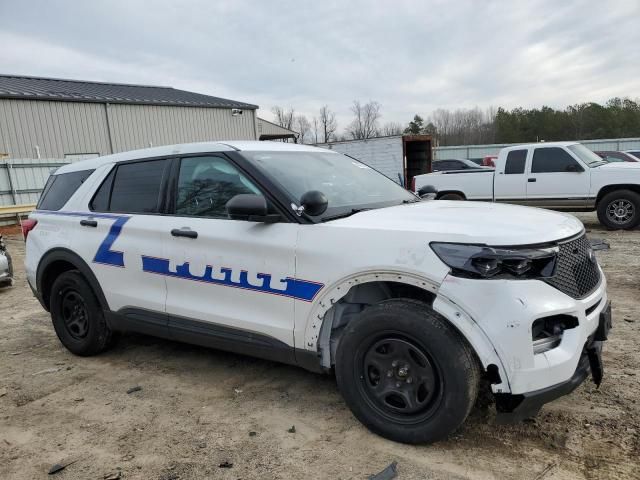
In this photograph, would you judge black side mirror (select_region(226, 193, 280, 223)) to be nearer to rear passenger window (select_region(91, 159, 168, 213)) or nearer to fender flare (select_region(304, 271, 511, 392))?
fender flare (select_region(304, 271, 511, 392))

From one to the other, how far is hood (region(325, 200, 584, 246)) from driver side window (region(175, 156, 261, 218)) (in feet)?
2.78

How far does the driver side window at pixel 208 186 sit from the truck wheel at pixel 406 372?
4.02 feet

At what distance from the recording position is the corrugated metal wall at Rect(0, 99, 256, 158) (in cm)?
2039

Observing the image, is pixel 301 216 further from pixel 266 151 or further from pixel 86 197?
pixel 86 197

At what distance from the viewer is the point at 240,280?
3301mm

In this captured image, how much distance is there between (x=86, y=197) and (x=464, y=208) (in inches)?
128

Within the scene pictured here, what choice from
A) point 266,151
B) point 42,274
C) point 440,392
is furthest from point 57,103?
point 440,392

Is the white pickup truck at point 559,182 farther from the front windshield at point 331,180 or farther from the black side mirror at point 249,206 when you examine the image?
the black side mirror at point 249,206

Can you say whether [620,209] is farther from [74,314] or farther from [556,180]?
[74,314]

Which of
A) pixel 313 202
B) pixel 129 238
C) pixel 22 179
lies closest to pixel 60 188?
pixel 129 238

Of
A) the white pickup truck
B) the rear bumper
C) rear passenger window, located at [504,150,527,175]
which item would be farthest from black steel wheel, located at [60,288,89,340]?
rear passenger window, located at [504,150,527,175]

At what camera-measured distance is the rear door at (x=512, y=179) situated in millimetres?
11375

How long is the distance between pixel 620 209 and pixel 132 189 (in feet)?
32.4

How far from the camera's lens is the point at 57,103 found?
21.5 meters
